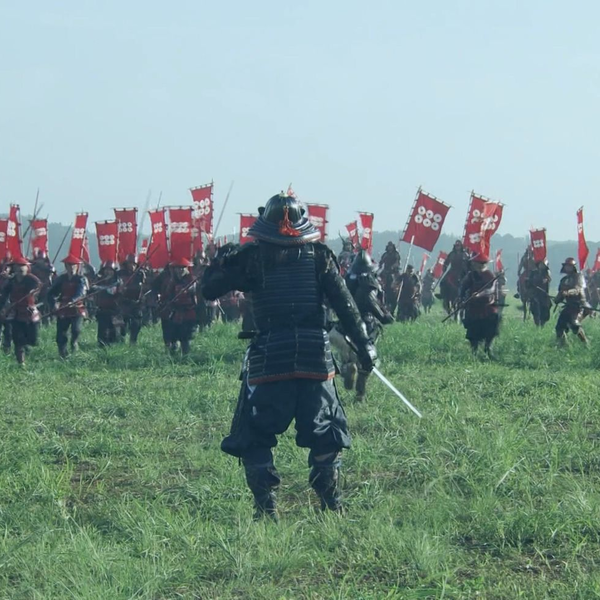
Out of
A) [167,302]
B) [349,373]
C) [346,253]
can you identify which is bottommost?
[349,373]

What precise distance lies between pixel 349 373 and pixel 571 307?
6441 mm

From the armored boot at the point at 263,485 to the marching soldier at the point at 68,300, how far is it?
10511 millimetres

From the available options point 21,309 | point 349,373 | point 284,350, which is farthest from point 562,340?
point 284,350

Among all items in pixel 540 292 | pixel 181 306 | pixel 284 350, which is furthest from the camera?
pixel 540 292

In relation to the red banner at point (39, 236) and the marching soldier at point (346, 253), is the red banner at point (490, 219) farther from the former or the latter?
the red banner at point (39, 236)

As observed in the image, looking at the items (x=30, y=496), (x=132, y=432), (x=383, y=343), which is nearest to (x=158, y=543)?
(x=30, y=496)

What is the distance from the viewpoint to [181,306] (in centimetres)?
1623

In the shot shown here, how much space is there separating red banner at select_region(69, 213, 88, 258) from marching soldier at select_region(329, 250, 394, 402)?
28.8 feet

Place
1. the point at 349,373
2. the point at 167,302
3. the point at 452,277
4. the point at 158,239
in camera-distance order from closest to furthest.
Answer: the point at 349,373 → the point at 167,302 → the point at 158,239 → the point at 452,277

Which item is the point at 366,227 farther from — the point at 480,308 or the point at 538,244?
→ the point at 480,308

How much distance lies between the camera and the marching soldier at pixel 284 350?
5508 mm

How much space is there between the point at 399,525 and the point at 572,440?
2761 mm

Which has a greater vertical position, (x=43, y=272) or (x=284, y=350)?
(x=43, y=272)

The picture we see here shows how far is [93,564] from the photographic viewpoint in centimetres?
456
